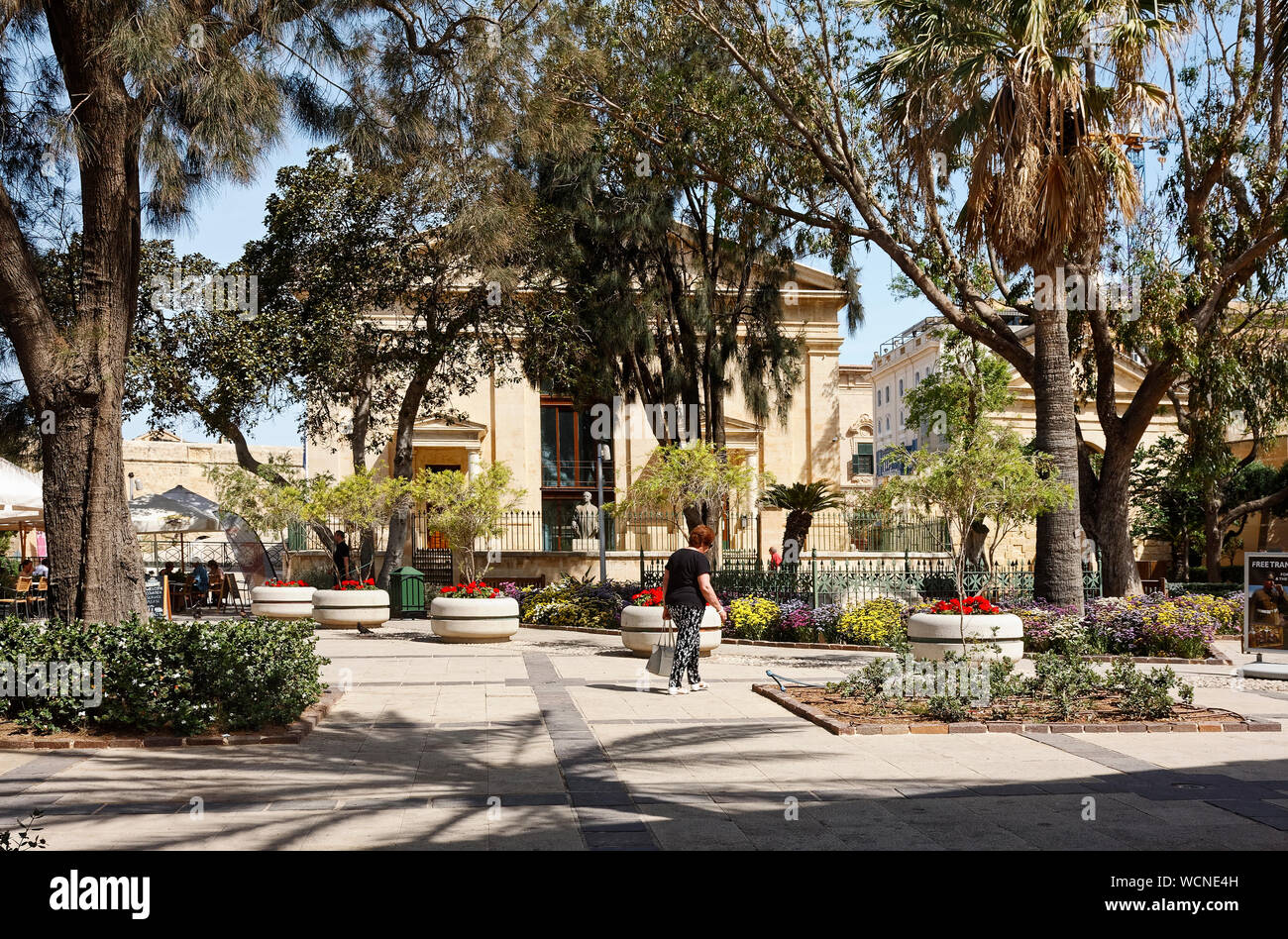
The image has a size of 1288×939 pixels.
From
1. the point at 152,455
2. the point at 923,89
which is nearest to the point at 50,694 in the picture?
the point at 923,89

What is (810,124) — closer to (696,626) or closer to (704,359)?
(704,359)

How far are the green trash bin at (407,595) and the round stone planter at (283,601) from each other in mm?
3702

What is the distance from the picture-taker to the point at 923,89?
50.5ft

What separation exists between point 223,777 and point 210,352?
53.4ft

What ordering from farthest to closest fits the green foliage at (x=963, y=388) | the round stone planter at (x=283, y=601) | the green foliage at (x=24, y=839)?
the green foliage at (x=963, y=388) < the round stone planter at (x=283, y=601) < the green foliage at (x=24, y=839)

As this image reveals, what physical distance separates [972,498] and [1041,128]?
200 inches

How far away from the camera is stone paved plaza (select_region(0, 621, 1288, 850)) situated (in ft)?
19.4

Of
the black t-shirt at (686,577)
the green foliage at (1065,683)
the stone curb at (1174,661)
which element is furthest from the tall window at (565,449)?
the green foliage at (1065,683)

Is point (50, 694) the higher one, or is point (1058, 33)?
point (1058, 33)

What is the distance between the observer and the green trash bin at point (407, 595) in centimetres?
2383

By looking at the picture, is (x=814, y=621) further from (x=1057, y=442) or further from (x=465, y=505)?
(x=465, y=505)

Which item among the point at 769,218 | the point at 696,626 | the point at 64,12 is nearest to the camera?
the point at 64,12

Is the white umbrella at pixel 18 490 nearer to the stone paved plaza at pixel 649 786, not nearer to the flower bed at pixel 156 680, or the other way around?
the flower bed at pixel 156 680

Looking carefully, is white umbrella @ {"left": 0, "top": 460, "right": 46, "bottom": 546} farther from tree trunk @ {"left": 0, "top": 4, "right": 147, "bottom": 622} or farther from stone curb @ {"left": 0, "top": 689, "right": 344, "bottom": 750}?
stone curb @ {"left": 0, "top": 689, "right": 344, "bottom": 750}
